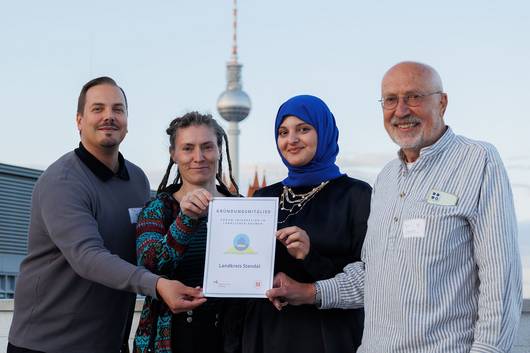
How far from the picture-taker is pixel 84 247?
4.20 m

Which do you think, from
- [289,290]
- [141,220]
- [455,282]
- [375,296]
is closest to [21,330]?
[141,220]

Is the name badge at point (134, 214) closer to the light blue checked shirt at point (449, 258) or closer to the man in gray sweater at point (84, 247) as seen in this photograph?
the man in gray sweater at point (84, 247)

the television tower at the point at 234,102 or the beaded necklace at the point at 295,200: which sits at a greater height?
the television tower at the point at 234,102

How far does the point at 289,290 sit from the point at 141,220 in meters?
0.84

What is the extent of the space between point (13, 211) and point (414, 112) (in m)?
42.5

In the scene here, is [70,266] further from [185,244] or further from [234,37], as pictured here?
[234,37]

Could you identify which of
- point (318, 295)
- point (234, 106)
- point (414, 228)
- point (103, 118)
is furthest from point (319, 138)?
point (234, 106)

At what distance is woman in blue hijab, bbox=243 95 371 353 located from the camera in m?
4.00

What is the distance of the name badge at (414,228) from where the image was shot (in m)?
3.38

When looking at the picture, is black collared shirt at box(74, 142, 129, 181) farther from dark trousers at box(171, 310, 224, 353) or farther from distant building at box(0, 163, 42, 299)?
distant building at box(0, 163, 42, 299)

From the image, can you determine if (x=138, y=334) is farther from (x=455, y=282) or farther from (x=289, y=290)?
(x=455, y=282)

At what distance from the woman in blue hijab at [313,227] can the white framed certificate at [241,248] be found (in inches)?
4.3

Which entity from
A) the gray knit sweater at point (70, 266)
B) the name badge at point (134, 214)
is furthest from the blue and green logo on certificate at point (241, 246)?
the name badge at point (134, 214)

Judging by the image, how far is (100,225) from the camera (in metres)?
4.45
